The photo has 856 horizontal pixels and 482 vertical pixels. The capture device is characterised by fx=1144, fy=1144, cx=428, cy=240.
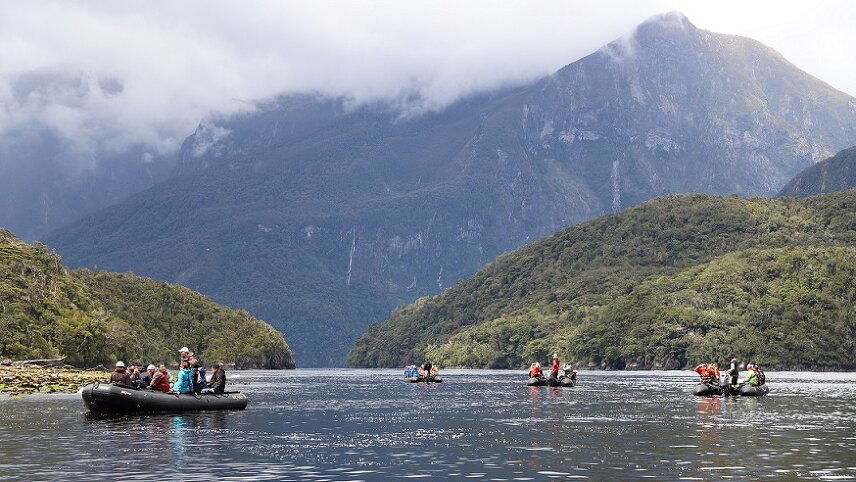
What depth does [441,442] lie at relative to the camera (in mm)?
76812

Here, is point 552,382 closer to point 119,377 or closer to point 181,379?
point 181,379

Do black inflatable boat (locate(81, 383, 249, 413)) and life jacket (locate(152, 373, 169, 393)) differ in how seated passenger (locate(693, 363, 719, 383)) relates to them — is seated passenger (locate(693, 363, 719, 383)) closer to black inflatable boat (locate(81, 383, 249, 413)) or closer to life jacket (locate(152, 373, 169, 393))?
black inflatable boat (locate(81, 383, 249, 413))

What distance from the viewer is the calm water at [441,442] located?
2362 inches

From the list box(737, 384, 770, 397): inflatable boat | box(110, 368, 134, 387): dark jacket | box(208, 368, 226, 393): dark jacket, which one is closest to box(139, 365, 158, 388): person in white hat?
box(110, 368, 134, 387): dark jacket

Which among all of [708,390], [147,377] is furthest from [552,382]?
[147,377]

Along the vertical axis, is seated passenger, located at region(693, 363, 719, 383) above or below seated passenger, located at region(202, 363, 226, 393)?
above

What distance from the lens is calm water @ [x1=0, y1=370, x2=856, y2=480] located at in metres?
60.0

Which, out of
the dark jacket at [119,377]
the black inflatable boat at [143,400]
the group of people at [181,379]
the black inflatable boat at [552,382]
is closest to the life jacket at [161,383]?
the group of people at [181,379]

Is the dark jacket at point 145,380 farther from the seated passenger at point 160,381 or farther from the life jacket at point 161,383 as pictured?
the life jacket at point 161,383

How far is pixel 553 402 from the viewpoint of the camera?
128500 mm

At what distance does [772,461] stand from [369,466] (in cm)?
2236

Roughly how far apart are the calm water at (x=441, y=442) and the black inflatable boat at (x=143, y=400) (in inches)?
57.9

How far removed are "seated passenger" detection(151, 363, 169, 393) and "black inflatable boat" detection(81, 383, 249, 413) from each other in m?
2.78

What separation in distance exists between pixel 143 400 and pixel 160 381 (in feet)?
16.4
